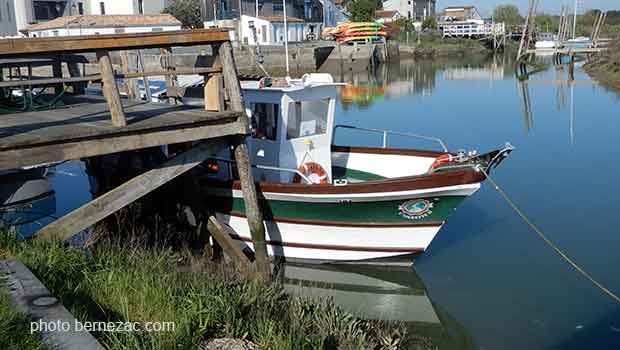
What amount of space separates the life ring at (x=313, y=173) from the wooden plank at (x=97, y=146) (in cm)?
286

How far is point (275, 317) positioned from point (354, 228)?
14.8 feet

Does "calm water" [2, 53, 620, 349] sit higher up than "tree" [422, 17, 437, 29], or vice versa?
"tree" [422, 17, 437, 29]

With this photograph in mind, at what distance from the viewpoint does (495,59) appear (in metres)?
61.3

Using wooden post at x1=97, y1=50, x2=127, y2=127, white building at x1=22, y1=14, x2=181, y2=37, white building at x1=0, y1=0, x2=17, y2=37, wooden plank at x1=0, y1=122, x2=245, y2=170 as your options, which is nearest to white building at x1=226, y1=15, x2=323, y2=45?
white building at x1=22, y1=14, x2=181, y2=37

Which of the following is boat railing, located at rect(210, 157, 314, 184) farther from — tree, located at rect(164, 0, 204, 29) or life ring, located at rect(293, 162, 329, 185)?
tree, located at rect(164, 0, 204, 29)

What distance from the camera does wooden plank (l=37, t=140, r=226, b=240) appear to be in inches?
278

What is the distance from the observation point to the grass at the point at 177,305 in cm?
457

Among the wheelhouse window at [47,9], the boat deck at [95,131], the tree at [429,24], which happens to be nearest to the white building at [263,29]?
the wheelhouse window at [47,9]

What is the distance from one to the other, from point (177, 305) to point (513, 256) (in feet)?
23.5

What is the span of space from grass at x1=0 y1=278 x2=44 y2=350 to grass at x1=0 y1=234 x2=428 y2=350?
4cm

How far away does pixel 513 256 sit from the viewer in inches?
418

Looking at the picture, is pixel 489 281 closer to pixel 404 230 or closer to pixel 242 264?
pixel 404 230

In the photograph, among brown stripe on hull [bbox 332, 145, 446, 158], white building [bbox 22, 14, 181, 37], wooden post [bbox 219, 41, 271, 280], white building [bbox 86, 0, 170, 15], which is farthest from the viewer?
white building [bbox 86, 0, 170, 15]

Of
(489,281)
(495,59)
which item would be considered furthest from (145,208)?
(495,59)
